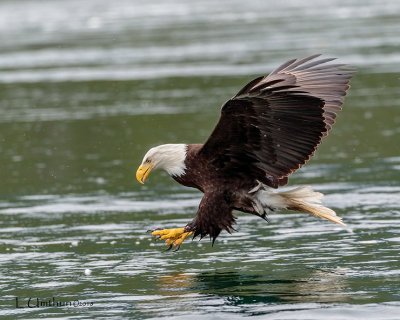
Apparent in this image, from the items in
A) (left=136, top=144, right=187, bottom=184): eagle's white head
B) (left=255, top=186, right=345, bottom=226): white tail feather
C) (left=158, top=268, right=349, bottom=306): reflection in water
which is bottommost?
(left=158, top=268, right=349, bottom=306): reflection in water

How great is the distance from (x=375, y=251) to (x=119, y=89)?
10.1 meters

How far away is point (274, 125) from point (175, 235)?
42.4 inches

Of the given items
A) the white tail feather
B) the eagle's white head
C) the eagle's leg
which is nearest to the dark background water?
the eagle's leg

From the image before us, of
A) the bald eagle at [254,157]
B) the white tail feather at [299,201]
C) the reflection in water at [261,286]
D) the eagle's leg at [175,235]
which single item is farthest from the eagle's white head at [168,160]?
the reflection in water at [261,286]

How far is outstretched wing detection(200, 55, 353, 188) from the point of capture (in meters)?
6.70

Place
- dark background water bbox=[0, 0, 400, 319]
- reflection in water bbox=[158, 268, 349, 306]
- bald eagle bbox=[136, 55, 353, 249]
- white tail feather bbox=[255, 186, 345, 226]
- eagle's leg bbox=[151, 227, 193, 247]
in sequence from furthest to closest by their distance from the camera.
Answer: eagle's leg bbox=[151, 227, 193, 247] < white tail feather bbox=[255, 186, 345, 226] < bald eagle bbox=[136, 55, 353, 249] < dark background water bbox=[0, 0, 400, 319] < reflection in water bbox=[158, 268, 349, 306]

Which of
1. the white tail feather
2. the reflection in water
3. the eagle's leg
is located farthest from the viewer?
the eagle's leg

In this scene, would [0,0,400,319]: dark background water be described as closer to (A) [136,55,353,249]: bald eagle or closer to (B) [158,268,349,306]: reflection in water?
(B) [158,268,349,306]: reflection in water

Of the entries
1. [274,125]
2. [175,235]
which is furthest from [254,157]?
[175,235]

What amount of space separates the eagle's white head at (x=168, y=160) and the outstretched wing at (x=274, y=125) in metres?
0.18

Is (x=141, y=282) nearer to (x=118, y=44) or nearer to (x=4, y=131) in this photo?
(x=4, y=131)

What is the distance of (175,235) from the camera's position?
729 cm

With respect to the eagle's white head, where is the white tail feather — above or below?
below

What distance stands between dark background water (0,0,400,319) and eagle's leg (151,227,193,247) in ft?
0.55
